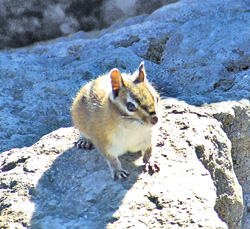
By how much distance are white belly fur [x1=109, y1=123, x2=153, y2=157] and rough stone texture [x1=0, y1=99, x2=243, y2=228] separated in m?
0.22

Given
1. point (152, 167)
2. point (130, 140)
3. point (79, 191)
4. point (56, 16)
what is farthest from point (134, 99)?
point (56, 16)

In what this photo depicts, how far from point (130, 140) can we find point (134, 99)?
0.47 metres

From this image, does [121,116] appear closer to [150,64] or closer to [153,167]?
[153,167]

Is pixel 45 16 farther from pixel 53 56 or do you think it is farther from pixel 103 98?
pixel 103 98

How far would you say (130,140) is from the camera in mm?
4016

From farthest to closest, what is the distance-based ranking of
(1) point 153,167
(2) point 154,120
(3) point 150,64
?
(3) point 150,64 → (1) point 153,167 → (2) point 154,120

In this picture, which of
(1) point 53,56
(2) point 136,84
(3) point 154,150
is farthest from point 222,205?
(1) point 53,56

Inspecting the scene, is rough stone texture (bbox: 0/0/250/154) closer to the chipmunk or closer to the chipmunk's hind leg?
the chipmunk's hind leg

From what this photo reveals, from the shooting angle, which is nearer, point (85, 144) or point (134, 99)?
point (134, 99)

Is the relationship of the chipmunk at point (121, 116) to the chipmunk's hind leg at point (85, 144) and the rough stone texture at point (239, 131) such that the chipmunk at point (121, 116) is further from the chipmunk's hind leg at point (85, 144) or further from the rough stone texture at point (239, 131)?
the rough stone texture at point (239, 131)

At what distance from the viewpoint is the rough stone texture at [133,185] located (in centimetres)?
348

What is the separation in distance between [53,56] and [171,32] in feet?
6.92

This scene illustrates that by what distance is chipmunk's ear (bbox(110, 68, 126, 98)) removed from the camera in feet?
12.8

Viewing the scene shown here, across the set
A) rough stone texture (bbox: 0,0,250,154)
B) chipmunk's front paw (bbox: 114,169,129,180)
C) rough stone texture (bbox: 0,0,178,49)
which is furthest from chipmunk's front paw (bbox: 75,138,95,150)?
rough stone texture (bbox: 0,0,178,49)
